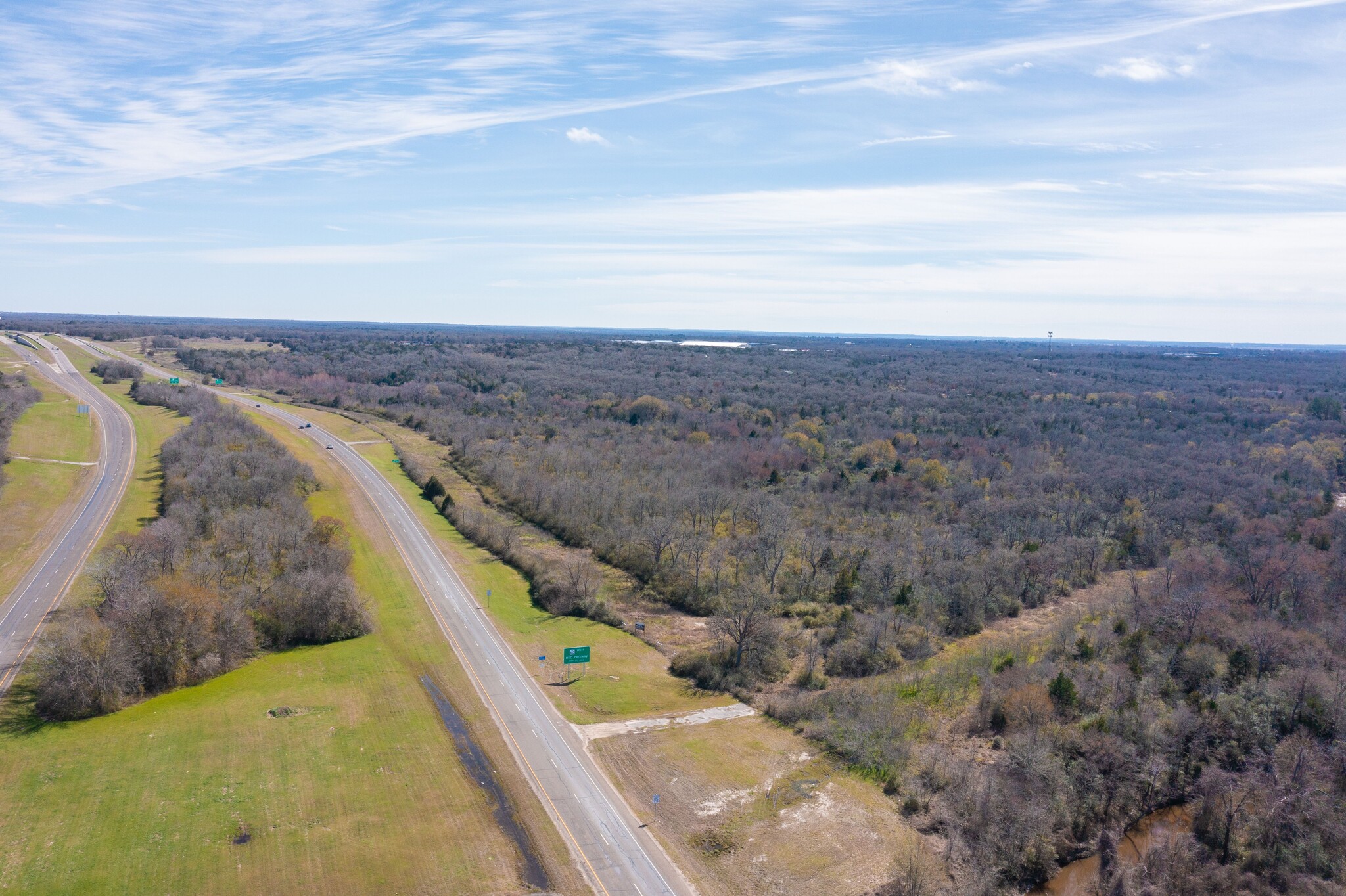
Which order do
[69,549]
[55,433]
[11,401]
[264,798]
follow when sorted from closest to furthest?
[264,798], [69,549], [55,433], [11,401]

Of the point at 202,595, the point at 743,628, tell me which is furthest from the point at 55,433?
the point at 743,628

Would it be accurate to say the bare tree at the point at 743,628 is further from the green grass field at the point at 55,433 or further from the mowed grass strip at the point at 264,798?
the green grass field at the point at 55,433

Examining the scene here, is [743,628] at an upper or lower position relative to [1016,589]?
upper

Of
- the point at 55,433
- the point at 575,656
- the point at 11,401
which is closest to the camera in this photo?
the point at 575,656

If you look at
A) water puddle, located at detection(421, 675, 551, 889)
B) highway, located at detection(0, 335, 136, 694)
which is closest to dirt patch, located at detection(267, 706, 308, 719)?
water puddle, located at detection(421, 675, 551, 889)

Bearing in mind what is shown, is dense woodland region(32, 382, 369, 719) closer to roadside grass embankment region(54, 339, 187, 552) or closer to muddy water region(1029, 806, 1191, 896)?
roadside grass embankment region(54, 339, 187, 552)

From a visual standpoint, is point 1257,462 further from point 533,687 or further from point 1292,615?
point 533,687

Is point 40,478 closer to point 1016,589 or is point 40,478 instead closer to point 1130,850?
point 1016,589
